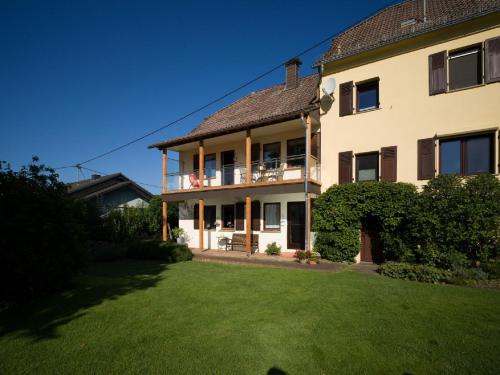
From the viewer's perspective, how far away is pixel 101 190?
2377 cm

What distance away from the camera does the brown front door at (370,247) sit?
1094cm

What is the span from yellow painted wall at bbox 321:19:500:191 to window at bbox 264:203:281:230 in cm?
285

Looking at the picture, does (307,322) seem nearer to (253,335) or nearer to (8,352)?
(253,335)

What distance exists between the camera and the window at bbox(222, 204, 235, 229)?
15.7 metres

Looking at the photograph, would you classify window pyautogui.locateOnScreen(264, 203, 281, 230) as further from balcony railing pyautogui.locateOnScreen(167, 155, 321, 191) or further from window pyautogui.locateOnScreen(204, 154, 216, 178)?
window pyautogui.locateOnScreen(204, 154, 216, 178)

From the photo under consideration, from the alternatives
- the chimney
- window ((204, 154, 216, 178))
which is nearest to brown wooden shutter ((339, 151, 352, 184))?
the chimney

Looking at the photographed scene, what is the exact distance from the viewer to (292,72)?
15.9 m

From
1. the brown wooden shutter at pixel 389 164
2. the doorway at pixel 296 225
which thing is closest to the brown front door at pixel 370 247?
the brown wooden shutter at pixel 389 164

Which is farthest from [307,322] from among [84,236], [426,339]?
[84,236]

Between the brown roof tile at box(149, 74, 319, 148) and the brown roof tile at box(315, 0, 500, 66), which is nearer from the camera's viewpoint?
the brown roof tile at box(315, 0, 500, 66)

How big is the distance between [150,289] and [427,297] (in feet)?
21.1

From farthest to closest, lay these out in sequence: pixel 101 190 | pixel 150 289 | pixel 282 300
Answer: pixel 101 190
pixel 150 289
pixel 282 300

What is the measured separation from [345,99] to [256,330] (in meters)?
10.4

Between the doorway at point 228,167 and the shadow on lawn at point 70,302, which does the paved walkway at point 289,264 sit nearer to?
the shadow on lawn at point 70,302
